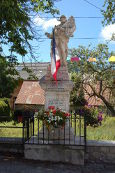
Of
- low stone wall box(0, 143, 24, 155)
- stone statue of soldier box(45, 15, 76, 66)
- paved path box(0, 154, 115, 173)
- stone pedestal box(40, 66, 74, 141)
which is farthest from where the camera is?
stone statue of soldier box(45, 15, 76, 66)

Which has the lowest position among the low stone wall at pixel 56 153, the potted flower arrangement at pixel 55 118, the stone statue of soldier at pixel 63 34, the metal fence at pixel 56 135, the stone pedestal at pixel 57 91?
the low stone wall at pixel 56 153

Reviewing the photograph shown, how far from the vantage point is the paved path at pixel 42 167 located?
16.4 feet

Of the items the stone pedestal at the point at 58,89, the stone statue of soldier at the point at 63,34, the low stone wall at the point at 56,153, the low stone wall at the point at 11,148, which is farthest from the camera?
the stone statue of soldier at the point at 63,34

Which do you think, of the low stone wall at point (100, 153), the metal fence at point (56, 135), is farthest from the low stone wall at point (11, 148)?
the low stone wall at point (100, 153)

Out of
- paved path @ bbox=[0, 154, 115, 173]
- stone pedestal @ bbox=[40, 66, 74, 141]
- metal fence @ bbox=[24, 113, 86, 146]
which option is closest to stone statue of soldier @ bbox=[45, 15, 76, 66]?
stone pedestal @ bbox=[40, 66, 74, 141]

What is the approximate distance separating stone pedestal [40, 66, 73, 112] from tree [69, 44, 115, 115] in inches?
487

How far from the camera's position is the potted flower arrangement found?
586 cm

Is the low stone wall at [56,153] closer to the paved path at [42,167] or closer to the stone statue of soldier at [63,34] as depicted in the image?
the paved path at [42,167]

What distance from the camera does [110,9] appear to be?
31.6ft

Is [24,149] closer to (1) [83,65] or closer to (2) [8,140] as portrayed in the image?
(2) [8,140]

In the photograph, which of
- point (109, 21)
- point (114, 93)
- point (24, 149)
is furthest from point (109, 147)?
point (114, 93)

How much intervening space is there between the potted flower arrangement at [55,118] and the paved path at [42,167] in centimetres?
100

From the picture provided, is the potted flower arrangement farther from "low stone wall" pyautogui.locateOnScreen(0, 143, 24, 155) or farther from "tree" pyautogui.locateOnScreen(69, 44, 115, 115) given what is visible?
"tree" pyautogui.locateOnScreen(69, 44, 115, 115)

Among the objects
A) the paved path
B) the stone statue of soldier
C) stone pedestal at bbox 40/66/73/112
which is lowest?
the paved path
